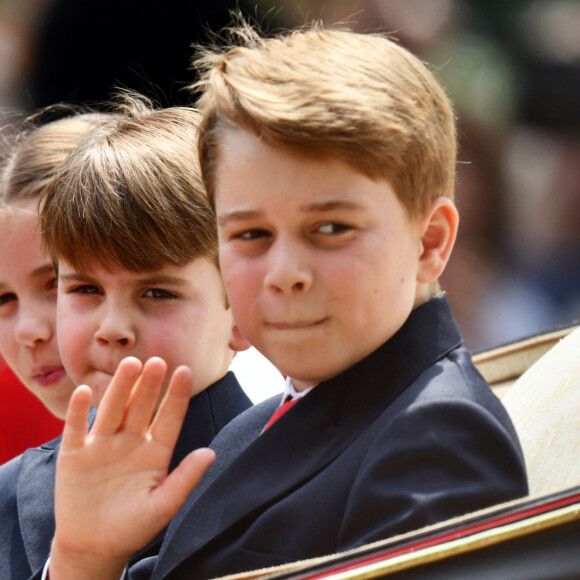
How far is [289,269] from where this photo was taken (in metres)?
1.00

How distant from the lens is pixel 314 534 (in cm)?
98

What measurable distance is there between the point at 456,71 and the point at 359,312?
251 cm

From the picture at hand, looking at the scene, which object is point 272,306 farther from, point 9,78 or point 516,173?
point 9,78

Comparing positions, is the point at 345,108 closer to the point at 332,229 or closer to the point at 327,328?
the point at 332,229

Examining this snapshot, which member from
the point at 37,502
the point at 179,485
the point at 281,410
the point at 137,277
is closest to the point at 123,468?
the point at 179,485

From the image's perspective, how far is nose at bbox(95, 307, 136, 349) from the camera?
1.28 metres

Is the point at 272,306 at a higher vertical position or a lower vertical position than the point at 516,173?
higher

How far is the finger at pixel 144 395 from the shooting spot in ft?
3.53

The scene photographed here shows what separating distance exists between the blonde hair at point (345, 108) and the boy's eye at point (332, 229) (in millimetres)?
60

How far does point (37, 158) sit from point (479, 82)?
2.12 metres

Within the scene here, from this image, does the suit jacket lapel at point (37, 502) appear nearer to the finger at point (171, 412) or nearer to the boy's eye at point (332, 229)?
the finger at point (171, 412)

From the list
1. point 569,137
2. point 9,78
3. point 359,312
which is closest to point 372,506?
point 359,312

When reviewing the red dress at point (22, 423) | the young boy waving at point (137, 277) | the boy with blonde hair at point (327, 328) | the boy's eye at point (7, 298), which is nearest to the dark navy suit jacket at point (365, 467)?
the boy with blonde hair at point (327, 328)

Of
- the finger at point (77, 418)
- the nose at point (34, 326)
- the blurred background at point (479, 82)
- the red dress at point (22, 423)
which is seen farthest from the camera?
the blurred background at point (479, 82)
